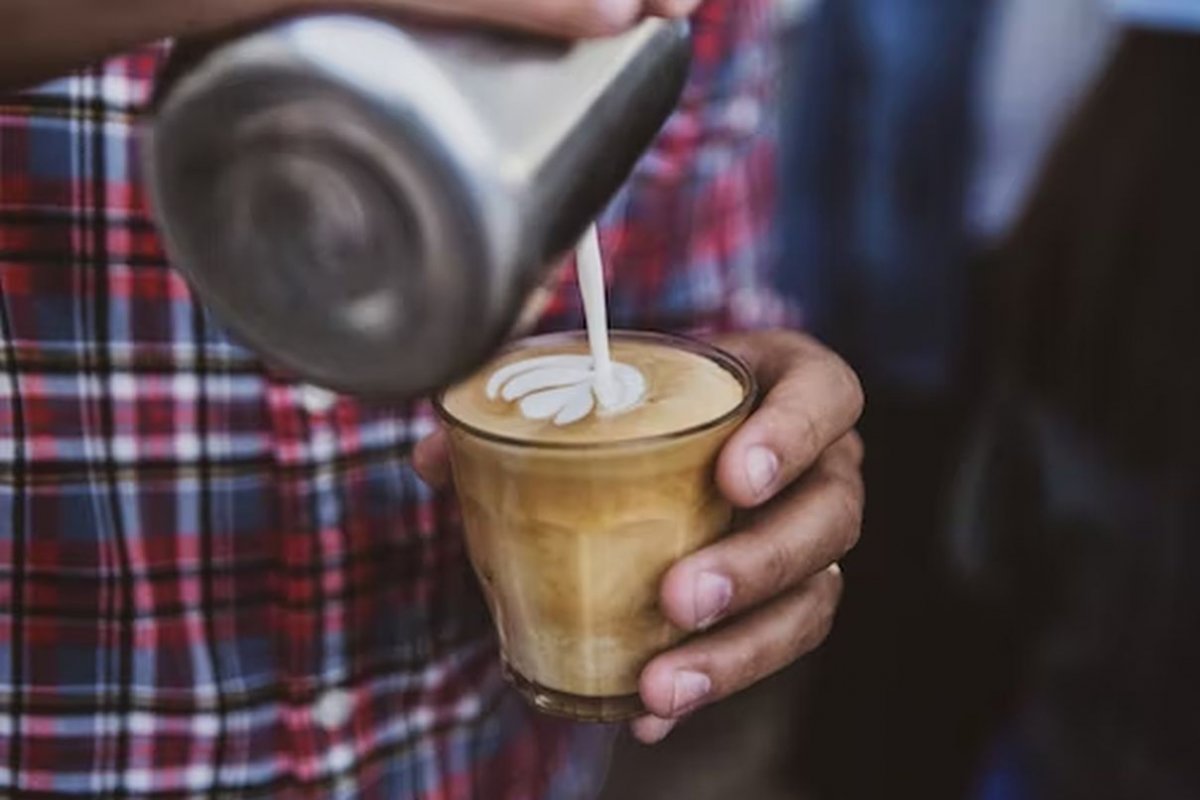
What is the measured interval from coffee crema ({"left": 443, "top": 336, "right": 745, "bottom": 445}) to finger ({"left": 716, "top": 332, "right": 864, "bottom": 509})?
0.07ft

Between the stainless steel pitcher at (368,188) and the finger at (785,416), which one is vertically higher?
the stainless steel pitcher at (368,188)

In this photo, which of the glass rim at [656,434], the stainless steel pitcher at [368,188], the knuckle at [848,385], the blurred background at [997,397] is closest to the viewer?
the stainless steel pitcher at [368,188]

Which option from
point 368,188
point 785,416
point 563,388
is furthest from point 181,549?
point 368,188

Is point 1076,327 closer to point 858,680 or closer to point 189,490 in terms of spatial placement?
point 858,680

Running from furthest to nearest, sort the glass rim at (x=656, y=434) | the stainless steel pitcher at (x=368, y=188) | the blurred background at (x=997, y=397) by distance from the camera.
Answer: the blurred background at (x=997, y=397) < the glass rim at (x=656, y=434) < the stainless steel pitcher at (x=368, y=188)

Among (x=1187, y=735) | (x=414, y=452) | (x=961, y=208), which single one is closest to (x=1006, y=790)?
(x=1187, y=735)

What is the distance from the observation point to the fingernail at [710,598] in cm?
84

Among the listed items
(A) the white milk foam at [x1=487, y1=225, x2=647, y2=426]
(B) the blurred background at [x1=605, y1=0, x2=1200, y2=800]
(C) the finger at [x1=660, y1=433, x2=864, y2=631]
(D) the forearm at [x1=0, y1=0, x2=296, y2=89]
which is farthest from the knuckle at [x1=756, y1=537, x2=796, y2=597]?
(B) the blurred background at [x1=605, y1=0, x2=1200, y2=800]

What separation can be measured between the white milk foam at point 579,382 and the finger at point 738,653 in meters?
0.13

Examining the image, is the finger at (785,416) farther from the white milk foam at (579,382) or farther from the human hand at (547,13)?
the human hand at (547,13)

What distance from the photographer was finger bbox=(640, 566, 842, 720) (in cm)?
86

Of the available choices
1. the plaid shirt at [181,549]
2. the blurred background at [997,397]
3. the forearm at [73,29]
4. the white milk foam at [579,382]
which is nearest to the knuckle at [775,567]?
the white milk foam at [579,382]

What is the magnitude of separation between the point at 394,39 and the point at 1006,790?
1.46m

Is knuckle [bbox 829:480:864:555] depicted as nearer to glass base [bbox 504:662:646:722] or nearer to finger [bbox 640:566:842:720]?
finger [bbox 640:566:842:720]
